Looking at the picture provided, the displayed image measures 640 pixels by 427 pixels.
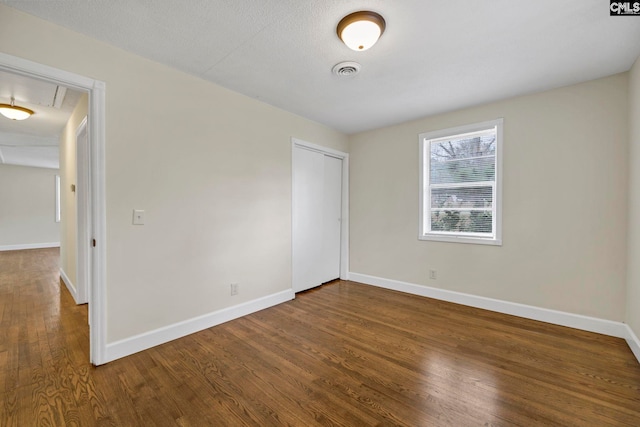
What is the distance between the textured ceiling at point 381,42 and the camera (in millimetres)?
1680

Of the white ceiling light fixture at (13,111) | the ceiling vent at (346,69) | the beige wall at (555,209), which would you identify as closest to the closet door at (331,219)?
the beige wall at (555,209)

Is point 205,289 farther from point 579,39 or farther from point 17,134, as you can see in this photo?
point 17,134

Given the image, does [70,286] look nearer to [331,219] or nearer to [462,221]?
[331,219]

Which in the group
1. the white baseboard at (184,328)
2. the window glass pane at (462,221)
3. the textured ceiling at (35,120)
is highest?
the textured ceiling at (35,120)

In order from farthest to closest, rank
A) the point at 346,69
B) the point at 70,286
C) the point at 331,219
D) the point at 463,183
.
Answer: the point at 331,219 < the point at 70,286 < the point at 463,183 < the point at 346,69

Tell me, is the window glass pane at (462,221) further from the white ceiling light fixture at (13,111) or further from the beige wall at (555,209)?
the white ceiling light fixture at (13,111)

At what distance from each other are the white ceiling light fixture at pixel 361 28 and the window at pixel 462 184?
2094 mm

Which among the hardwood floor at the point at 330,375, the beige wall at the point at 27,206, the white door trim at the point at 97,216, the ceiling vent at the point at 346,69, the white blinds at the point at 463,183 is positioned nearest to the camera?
the hardwood floor at the point at 330,375

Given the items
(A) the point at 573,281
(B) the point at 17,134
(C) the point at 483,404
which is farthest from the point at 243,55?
(B) the point at 17,134

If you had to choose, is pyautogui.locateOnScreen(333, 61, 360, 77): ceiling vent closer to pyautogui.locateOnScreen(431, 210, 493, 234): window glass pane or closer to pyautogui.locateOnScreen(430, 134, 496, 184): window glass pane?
pyautogui.locateOnScreen(430, 134, 496, 184): window glass pane

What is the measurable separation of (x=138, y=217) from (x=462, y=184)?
3.60 m

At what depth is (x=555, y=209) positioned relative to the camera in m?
2.76

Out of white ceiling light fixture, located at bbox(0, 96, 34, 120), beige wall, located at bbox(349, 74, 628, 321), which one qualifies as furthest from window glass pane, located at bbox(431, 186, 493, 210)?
→ white ceiling light fixture, located at bbox(0, 96, 34, 120)

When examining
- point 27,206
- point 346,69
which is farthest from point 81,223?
point 27,206
